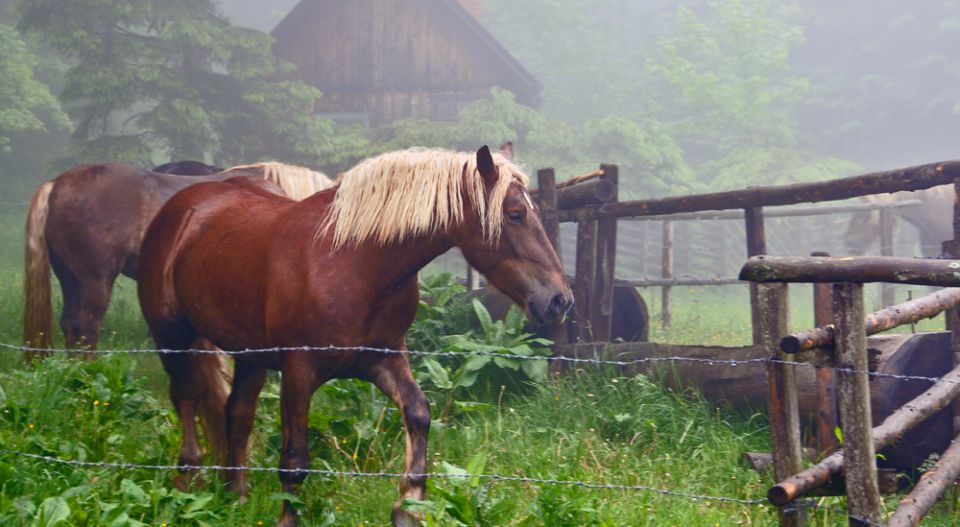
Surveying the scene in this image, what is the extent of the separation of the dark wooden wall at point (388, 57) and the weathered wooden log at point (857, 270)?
20.7m

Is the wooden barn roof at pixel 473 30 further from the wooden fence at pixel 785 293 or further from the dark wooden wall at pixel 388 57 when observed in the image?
the wooden fence at pixel 785 293

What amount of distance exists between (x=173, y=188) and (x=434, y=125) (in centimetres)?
1087

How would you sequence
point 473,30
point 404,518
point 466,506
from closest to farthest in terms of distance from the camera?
point 466,506 < point 404,518 < point 473,30

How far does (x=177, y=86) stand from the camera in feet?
50.9

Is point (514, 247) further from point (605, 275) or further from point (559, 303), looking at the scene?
point (605, 275)

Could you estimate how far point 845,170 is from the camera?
89.1 feet

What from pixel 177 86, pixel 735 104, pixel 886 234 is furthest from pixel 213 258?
pixel 735 104

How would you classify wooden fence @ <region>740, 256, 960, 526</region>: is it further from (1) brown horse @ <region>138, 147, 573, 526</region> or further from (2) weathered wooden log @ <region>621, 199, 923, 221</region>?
(2) weathered wooden log @ <region>621, 199, 923, 221</region>

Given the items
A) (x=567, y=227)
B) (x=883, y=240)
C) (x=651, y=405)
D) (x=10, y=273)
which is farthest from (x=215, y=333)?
(x=567, y=227)

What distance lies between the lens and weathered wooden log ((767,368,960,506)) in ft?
9.87

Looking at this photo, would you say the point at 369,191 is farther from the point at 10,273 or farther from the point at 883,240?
the point at 10,273

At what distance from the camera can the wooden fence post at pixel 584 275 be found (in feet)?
24.1

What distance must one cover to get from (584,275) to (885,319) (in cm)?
412

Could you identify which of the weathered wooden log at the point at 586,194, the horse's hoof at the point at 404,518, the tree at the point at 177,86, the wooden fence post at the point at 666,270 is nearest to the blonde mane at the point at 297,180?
the weathered wooden log at the point at 586,194
